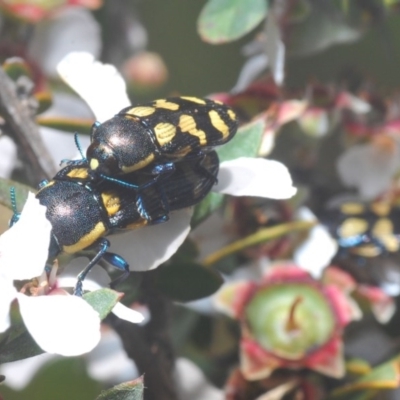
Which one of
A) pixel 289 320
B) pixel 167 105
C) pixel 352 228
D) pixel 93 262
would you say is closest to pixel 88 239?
pixel 93 262

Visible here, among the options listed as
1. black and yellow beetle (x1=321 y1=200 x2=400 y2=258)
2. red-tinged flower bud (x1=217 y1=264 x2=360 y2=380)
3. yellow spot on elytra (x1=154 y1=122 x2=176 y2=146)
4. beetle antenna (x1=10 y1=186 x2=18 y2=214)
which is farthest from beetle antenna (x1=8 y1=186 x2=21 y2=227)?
black and yellow beetle (x1=321 y1=200 x2=400 y2=258)

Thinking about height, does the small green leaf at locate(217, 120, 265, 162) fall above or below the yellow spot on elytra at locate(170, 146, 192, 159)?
below

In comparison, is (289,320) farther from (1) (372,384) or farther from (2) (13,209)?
(2) (13,209)

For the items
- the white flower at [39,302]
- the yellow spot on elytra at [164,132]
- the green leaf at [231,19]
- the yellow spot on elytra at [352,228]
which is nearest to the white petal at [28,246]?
the white flower at [39,302]

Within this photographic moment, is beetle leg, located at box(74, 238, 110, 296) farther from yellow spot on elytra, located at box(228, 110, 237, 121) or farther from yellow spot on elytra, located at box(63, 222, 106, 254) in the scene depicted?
yellow spot on elytra, located at box(228, 110, 237, 121)

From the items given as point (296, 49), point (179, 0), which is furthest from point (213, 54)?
point (296, 49)

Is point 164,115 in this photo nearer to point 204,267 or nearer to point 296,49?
point 204,267
